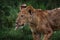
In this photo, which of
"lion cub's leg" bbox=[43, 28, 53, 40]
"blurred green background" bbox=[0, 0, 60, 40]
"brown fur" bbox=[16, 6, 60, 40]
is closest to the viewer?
"brown fur" bbox=[16, 6, 60, 40]

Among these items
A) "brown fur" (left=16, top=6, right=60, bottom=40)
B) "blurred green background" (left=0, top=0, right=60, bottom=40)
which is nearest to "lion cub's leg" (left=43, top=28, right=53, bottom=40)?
"brown fur" (left=16, top=6, right=60, bottom=40)

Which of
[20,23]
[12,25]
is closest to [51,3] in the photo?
[12,25]

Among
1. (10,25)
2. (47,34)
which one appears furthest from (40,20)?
(10,25)

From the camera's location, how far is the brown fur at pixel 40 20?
8.35 meters

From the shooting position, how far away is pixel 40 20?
8.74 m

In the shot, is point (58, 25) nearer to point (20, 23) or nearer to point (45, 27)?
point (45, 27)

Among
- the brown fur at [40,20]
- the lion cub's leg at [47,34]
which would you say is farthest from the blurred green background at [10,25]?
the lion cub's leg at [47,34]

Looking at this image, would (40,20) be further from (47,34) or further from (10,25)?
(10,25)

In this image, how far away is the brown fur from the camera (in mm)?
8348

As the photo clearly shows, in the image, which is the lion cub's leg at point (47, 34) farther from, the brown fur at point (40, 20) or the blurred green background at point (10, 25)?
the blurred green background at point (10, 25)

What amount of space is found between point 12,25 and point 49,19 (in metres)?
2.27

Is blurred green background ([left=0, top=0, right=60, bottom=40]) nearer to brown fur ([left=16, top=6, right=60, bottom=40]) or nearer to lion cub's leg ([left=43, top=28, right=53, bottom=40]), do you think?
brown fur ([left=16, top=6, right=60, bottom=40])

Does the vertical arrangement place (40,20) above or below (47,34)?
above

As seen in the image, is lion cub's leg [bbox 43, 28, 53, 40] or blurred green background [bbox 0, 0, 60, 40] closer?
lion cub's leg [bbox 43, 28, 53, 40]
